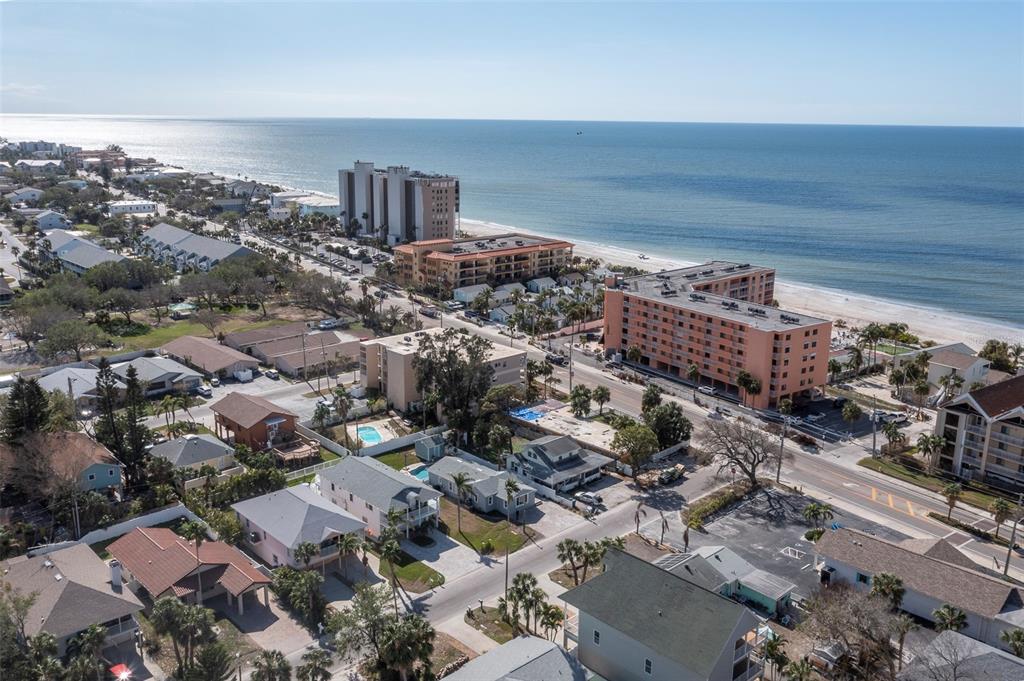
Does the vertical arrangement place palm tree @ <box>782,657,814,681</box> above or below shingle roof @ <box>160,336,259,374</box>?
below

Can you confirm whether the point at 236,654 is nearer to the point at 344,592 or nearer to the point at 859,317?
the point at 344,592

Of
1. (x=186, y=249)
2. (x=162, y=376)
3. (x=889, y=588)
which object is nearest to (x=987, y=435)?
(x=889, y=588)

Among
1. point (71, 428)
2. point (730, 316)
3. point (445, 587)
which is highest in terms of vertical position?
point (730, 316)

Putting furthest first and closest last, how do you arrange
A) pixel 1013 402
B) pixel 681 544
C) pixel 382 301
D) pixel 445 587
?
pixel 382 301, pixel 1013 402, pixel 681 544, pixel 445 587

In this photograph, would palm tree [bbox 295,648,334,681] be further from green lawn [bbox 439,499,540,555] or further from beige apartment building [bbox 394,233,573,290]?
beige apartment building [bbox 394,233,573,290]

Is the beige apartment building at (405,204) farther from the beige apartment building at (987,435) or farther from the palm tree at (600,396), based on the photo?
the beige apartment building at (987,435)

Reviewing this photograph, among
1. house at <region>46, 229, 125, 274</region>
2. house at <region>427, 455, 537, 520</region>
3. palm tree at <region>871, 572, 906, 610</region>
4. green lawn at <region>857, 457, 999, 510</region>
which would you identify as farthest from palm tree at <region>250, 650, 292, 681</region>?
house at <region>46, 229, 125, 274</region>

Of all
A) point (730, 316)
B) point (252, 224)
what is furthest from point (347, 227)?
point (730, 316)
